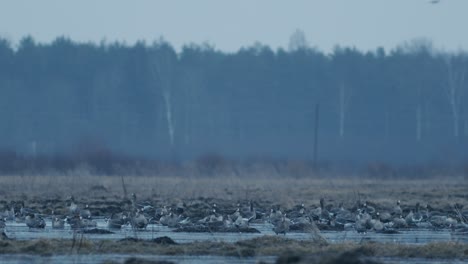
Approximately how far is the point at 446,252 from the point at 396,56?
78616 mm

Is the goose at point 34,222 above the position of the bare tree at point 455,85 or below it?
below

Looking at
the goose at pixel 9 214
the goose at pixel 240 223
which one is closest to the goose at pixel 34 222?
the goose at pixel 9 214

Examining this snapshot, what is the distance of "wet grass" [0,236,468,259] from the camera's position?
2136cm

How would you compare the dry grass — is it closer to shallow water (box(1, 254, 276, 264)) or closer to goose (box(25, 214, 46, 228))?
goose (box(25, 214, 46, 228))

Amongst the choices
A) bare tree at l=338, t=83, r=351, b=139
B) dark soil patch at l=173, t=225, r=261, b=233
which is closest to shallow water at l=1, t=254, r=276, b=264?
dark soil patch at l=173, t=225, r=261, b=233

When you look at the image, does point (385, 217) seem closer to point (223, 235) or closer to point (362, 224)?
point (362, 224)

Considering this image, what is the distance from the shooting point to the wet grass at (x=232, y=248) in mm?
21359

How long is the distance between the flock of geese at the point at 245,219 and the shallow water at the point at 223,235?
23 cm

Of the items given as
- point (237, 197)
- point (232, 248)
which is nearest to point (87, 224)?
point (232, 248)

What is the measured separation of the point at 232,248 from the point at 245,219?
8.24 m

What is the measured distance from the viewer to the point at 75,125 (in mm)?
86062

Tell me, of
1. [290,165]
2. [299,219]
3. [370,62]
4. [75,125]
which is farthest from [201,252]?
[370,62]

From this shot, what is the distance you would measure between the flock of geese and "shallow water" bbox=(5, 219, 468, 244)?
0.76 ft

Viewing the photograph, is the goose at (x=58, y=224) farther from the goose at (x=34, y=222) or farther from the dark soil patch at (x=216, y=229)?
the dark soil patch at (x=216, y=229)
